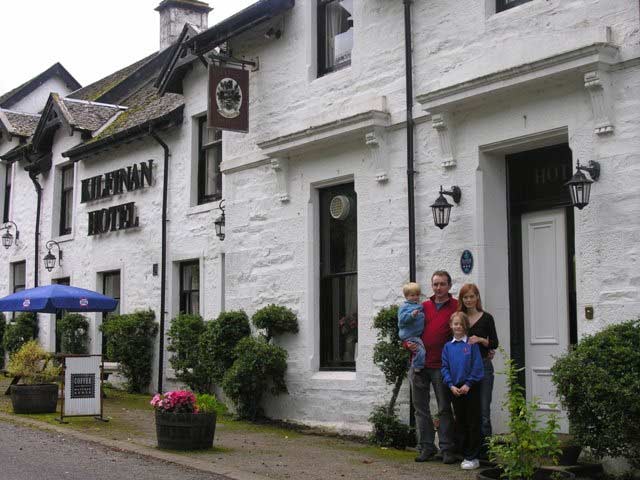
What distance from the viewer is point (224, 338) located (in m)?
14.1

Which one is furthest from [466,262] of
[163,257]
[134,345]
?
[134,345]

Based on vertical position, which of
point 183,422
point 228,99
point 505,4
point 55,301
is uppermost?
point 505,4

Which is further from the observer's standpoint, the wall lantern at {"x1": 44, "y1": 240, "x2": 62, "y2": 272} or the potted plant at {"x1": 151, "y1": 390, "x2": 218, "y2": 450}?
the wall lantern at {"x1": 44, "y1": 240, "x2": 62, "y2": 272}

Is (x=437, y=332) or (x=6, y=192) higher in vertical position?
(x=6, y=192)

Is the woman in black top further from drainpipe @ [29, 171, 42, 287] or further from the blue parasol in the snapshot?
drainpipe @ [29, 171, 42, 287]

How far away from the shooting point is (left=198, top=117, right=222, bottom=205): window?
1709cm

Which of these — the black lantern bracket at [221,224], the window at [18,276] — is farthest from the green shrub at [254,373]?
the window at [18,276]

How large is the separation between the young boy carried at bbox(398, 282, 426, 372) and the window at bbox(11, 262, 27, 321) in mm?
16176

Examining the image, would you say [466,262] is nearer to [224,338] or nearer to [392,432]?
[392,432]

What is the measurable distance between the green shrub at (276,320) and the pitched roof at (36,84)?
17308mm

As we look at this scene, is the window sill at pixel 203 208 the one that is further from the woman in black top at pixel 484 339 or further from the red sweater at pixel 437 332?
the woman in black top at pixel 484 339

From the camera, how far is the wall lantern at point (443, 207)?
10780 mm

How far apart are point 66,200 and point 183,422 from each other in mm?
12977

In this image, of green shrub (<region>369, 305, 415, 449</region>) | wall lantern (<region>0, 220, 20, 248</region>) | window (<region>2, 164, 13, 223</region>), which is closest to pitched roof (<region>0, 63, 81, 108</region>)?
window (<region>2, 164, 13, 223</region>)
